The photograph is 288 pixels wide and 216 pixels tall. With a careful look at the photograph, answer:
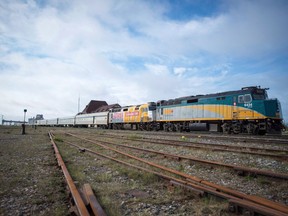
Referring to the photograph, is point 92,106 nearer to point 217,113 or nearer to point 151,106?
point 151,106

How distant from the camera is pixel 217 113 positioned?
1870cm

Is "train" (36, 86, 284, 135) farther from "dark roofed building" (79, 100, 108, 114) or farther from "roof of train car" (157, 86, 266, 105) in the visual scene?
"dark roofed building" (79, 100, 108, 114)

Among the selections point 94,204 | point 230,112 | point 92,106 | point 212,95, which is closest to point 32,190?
point 94,204

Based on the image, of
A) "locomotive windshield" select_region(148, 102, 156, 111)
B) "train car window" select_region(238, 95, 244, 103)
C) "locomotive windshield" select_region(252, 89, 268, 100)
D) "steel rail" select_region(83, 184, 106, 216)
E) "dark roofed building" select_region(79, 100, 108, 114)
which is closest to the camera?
"steel rail" select_region(83, 184, 106, 216)

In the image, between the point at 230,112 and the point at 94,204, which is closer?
the point at 94,204

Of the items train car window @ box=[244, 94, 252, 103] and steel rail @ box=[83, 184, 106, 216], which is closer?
steel rail @ box=[83, 184, 106, 216]

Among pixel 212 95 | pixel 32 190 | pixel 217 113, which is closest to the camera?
pixel 32 190

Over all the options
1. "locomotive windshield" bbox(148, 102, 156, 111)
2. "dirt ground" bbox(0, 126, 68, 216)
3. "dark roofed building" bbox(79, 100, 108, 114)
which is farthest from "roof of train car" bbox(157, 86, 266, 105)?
"dark roofed building" bbox(79, 100, 108, 114)

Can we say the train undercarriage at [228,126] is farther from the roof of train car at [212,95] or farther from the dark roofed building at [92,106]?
the dark roofed building at [92,106]

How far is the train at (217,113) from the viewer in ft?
51.2

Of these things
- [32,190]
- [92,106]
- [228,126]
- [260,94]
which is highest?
[92,106]

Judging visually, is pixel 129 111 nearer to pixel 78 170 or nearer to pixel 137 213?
pixel 78 170

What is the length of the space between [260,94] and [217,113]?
3609 millimetres

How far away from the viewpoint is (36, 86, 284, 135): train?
15594 mm
